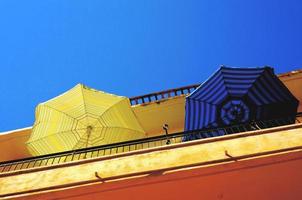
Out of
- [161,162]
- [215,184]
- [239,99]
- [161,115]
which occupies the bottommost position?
[215,184]

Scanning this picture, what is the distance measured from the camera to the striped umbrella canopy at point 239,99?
9484 millimetres

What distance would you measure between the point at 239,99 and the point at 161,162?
3.67 meters

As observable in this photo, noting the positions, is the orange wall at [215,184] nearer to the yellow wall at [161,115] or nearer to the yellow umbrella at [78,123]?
the yellow umbrella at [78,123]

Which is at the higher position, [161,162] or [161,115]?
[161,115]

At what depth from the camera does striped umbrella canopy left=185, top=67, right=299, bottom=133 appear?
9484 millimetres

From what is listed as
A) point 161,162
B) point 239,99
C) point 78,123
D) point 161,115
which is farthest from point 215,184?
point 161,115

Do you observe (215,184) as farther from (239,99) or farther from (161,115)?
(161,115)

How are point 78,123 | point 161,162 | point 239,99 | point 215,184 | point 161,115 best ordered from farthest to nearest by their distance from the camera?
1. point 161,115
2. point 78,123
3. point 239,99
4. point 161,162
5. point 215,184

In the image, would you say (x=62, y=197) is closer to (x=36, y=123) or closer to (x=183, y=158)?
(x=183, y=158)

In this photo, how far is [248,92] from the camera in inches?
379

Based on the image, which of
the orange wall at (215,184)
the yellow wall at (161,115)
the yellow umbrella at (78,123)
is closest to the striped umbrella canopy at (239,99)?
the yellow umbrella at (78,123)

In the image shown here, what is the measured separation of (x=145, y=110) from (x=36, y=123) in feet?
14.4

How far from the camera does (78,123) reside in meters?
10.6

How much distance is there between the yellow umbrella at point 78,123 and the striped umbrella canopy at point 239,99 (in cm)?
207
